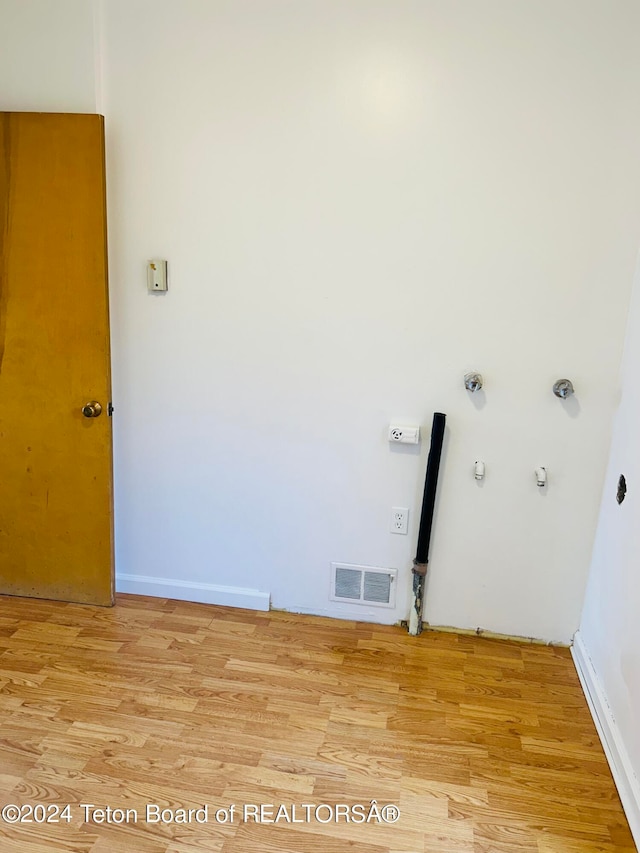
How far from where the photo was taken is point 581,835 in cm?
165

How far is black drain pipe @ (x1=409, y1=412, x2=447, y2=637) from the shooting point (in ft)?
7.63

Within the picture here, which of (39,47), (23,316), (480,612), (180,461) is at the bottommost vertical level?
(480,612)

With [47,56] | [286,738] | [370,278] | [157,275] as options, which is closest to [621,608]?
[286,738]

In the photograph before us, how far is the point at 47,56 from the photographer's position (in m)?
2.30

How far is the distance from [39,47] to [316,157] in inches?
44.2

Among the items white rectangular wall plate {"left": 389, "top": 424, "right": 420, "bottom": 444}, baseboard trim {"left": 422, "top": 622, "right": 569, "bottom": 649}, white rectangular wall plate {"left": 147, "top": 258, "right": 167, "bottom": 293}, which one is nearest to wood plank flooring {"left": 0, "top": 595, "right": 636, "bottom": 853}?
baseboard trim {"left": 422, "top": 622, "right": 569, "bottom": 649}

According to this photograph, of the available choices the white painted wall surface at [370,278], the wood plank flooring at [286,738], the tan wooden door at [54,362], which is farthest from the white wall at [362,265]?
the wood plank flooring at [286,738]

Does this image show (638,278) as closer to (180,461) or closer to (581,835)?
(581,835)

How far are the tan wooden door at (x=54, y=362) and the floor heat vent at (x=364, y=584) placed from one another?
97 centimetres

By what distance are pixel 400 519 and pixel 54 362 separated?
153 centimetres

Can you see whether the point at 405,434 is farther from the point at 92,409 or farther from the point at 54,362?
the point at 54,362

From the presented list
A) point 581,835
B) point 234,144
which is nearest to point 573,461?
point 581,835

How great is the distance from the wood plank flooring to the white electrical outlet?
1.47 feet

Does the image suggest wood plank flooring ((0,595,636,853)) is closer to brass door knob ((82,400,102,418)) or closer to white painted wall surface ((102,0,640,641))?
white painted wall surface ((102,0,640,641))
